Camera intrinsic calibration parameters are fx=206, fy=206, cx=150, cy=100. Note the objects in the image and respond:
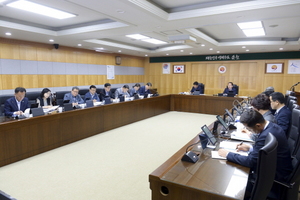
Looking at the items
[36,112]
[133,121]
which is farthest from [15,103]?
[133,121]

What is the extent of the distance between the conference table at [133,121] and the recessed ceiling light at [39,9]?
6.82 ft

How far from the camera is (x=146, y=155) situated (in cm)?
370

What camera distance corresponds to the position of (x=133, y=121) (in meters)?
6.14

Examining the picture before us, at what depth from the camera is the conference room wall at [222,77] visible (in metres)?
9.17

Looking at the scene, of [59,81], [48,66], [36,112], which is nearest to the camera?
[36,112]

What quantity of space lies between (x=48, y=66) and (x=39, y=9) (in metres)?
3.32

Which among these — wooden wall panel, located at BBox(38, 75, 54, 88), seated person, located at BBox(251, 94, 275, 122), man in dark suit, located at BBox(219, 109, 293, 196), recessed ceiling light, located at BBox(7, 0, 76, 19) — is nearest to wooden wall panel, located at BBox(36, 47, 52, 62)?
wooden wall panel, located at BBox(38, 75, 54, 88)

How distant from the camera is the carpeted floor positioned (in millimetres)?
2508

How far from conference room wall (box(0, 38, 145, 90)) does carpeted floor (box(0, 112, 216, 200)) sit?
140 inches

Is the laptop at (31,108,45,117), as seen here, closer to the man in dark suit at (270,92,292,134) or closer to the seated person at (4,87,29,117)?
the seated person at (4,87,29,117)

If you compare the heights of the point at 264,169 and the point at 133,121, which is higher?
the point at 264,169

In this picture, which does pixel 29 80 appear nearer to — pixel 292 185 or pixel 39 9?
pixel 39 9

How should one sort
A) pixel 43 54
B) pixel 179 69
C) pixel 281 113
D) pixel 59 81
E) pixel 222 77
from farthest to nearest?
pixel 179 69, pixel 222 77, pixel 59 81, pixel 43 54, pixel 281 113

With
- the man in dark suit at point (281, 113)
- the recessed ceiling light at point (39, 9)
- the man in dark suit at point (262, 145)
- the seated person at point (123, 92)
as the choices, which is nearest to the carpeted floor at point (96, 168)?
the man in dark suit at point (262, 145)
